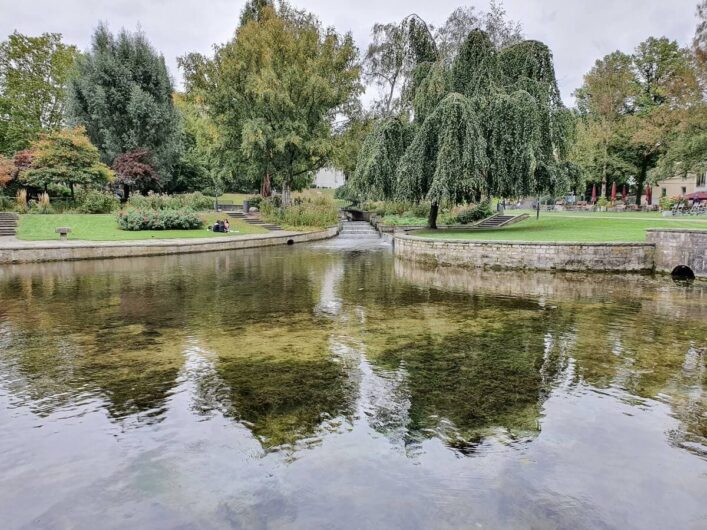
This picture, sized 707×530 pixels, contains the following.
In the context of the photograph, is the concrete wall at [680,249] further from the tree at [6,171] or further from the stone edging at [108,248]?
the tree at [6,171]

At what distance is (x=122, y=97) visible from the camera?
32625 millimetres

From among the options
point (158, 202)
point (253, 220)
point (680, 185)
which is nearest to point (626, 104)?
point (680, 185)

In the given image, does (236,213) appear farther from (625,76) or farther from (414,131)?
(625,76)

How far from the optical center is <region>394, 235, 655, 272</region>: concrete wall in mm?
15008

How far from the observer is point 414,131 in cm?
2106

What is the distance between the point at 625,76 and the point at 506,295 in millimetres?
38983

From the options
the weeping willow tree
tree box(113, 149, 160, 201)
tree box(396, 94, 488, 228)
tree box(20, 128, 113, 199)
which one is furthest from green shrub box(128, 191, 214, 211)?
tree box(396, 94, 488, 228)

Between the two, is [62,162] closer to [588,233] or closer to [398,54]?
[398,54]

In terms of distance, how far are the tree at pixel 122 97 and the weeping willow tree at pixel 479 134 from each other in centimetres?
1908

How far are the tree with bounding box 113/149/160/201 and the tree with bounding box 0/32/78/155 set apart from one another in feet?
40.1

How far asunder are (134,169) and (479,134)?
21.2m

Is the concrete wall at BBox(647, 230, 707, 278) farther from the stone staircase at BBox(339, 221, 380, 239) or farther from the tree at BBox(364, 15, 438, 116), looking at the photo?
the stone staircase at BBox(339, 221, 380, 239)

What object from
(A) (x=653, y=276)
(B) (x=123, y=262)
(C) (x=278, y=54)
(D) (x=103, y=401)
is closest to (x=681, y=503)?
(D) (x=103, y=401)

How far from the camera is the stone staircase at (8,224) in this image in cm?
2146
